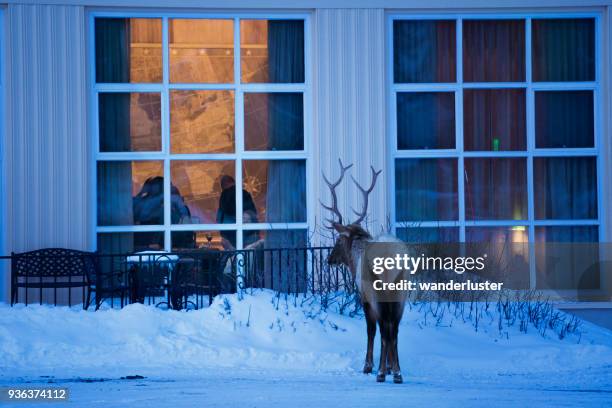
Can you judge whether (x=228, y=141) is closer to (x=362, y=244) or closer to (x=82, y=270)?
(x=82, y=270)

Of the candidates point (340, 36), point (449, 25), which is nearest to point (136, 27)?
point (340, 36)

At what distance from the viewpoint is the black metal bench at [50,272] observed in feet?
49.4

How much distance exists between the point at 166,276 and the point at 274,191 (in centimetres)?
289

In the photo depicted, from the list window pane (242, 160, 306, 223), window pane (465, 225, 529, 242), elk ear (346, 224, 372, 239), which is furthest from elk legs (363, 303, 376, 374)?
window pane (465, 225, 529, 242)

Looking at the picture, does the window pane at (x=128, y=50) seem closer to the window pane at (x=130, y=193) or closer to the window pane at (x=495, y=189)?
the window pane at (x=130, y=193)

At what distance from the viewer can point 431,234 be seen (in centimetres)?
1662

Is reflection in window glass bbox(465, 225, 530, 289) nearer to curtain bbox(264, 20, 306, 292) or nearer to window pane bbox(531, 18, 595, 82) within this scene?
window pane bbox(531, 18, 595, 82)

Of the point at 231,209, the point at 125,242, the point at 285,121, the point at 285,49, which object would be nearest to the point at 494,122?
the point at 285,121

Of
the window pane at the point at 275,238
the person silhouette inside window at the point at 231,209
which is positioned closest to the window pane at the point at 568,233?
the window pane at the point at 275,238

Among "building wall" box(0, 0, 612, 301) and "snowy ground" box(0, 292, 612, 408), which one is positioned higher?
"building wall" box(0, 0, 612, 301)

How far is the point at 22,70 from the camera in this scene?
1570 centimetres

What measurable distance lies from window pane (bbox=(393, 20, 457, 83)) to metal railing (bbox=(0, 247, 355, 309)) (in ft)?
12.0

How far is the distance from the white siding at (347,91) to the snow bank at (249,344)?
3.39 metres

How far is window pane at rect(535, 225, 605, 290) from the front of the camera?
16594 mm
